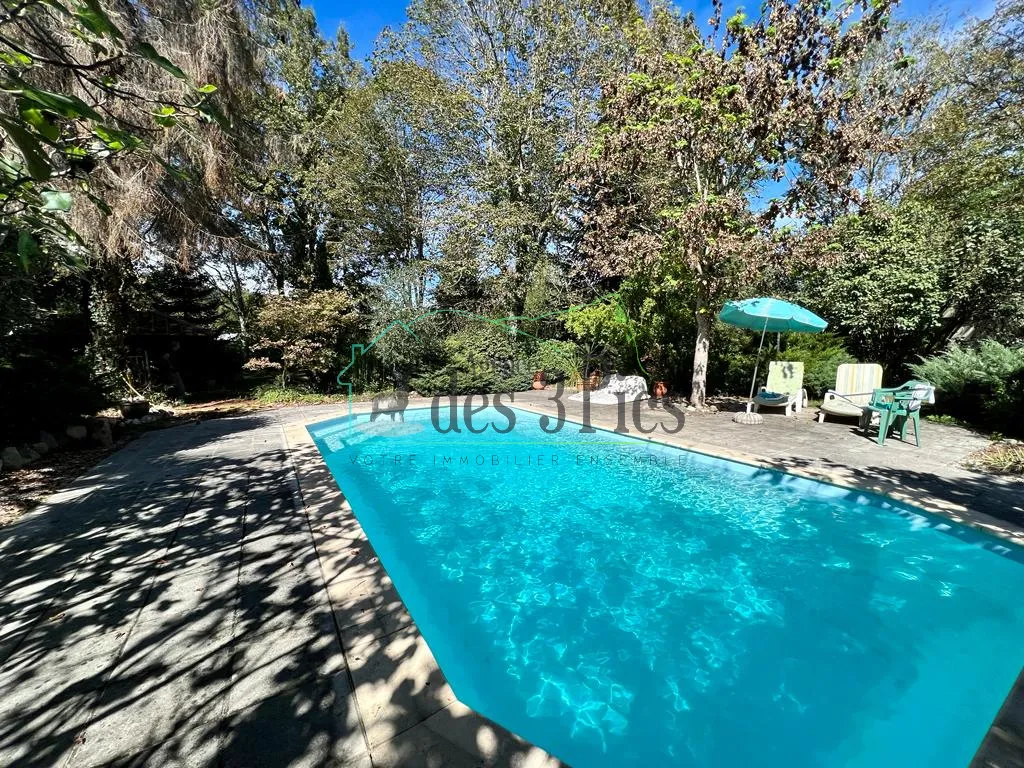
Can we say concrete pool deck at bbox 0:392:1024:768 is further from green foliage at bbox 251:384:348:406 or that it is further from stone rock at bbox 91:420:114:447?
green foliage at bbox 251:384:348:406

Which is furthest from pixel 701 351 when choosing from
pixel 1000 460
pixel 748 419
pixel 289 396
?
pixel 289 396

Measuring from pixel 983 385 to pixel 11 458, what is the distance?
14446mm

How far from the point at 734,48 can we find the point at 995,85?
568 cm

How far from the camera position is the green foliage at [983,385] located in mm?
6723

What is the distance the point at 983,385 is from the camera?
7355 mm

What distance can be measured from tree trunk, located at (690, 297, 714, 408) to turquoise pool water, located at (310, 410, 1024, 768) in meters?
3.93

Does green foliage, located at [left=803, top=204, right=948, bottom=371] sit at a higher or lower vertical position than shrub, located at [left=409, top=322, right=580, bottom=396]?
higher

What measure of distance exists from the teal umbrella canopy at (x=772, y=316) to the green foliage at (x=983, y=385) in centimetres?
231

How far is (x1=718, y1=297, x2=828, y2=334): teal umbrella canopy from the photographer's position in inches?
298

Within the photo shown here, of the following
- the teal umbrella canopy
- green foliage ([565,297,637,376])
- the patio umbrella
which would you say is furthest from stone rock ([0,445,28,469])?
green foliage ([565,297,637,376])

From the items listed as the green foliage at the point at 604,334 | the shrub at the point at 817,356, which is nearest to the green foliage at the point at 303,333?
the green foliage at the point at 604,334

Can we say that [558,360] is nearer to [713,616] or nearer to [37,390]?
[713,616]

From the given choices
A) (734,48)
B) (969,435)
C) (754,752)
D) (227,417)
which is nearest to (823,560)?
(754,752)

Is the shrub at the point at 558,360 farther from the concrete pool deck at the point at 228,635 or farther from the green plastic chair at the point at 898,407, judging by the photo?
the concrete pool deck at the point at 228,635
